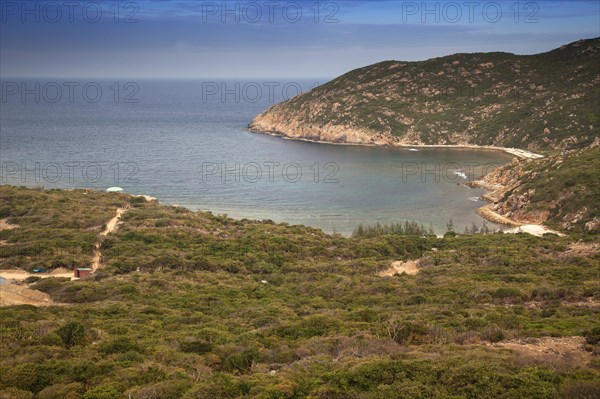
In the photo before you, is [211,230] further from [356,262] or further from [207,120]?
[207,120]

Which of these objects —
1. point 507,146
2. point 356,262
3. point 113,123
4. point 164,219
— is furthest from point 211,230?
point 113,123

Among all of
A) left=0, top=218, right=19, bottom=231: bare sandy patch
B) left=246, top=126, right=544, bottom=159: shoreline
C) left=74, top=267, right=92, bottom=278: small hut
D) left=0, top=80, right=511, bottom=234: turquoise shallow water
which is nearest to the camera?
left=74, top=267, right=92, bottom=278: small hut

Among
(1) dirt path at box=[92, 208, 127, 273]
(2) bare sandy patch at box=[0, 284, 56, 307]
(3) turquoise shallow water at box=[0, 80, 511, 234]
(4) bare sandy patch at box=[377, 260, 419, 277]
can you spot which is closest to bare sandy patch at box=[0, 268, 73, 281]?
(1) dirt path at box=[92, 208, 127, 273]

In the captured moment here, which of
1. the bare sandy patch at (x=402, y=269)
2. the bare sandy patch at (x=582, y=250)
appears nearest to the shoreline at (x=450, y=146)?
the bare sandy patch at (x=582, y=250)

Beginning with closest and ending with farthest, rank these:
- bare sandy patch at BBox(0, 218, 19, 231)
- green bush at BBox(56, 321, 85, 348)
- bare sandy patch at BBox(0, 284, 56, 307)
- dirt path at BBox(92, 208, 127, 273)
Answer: green bush at BBox(56, 321, 85, 348) < bare sandy patch at BBox(0, 284, 56, 307) < dirt path at BBox(92, 208, 127, 273) < bare sandy patch at BBox(0, 218, 19, 231)

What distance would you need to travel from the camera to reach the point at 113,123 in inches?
5792

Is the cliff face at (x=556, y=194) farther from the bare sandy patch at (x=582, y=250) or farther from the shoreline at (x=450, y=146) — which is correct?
the shoreline at (x=450, y=146)

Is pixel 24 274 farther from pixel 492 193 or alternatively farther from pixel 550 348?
pixel 492 193

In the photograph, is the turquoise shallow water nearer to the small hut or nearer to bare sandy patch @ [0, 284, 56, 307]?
the small hut

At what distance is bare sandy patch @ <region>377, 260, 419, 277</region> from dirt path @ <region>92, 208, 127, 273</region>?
49.1ft

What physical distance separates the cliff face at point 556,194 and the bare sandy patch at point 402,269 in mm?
20256

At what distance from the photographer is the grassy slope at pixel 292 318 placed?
12578 mm

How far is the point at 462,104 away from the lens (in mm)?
121438

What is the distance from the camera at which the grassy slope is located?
41.3ft
